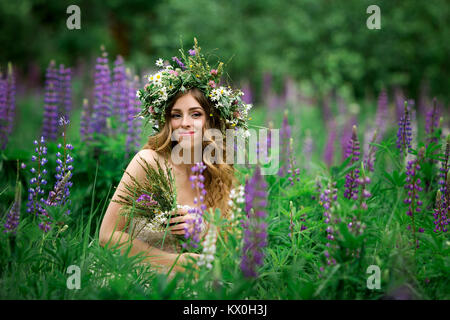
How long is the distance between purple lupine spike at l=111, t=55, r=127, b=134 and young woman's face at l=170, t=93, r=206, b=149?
83.4 inches

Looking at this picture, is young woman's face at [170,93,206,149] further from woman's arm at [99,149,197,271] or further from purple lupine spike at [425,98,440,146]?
purple lupine spike at [425,98,440,146]

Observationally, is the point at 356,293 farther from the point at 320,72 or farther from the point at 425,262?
the point at 320,72

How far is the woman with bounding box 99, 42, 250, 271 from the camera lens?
3.11 meters

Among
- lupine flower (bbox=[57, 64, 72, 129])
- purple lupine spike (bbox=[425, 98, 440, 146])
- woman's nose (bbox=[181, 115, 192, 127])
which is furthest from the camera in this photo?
lupine flower (bbox=[57, 64, 72, 129])

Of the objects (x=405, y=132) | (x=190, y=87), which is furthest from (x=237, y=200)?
(x=405, y=132)

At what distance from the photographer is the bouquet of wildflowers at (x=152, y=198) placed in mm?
2973

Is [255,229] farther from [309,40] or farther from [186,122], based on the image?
[309,40]

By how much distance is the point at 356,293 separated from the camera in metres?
2.56

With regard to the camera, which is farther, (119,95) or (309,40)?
(309,40)

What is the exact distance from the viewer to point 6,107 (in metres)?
4.88

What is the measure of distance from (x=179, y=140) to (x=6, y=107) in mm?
2737

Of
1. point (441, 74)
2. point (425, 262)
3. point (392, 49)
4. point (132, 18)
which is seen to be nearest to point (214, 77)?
point (425, 262)

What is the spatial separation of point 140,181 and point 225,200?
694mm

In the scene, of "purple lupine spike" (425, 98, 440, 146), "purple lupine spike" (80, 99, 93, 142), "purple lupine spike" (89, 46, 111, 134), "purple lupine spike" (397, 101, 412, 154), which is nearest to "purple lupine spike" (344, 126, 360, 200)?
"purple lupine spike" (397, 101, 412, 154)
